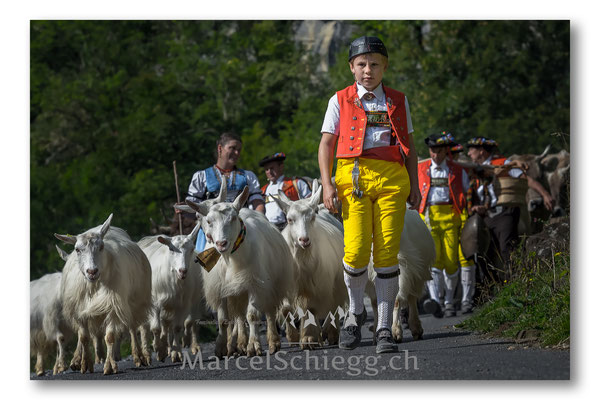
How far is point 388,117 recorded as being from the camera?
685 cm

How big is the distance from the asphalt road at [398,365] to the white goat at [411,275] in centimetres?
84

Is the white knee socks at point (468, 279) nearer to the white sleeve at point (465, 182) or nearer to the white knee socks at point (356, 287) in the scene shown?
the white sleeve at point (465, 182)

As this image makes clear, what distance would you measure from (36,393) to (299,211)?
2.79 meters

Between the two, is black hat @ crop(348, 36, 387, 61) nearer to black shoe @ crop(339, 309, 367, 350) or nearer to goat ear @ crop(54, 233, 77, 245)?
black shoe @ crop(339, 309, 367, 350)

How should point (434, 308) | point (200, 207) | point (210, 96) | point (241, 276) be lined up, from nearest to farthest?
point (200, 207)
point (241, 276)
point (434, 308)
point (210, 96)

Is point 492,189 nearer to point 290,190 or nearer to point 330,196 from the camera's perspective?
point 290,190

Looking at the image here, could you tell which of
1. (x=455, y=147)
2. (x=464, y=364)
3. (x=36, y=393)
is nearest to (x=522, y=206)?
(x=455, y=147)

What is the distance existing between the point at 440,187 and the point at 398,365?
4841mm

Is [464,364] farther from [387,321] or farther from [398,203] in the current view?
[398,203]

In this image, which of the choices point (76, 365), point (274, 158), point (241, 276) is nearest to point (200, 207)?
point (241, 276)

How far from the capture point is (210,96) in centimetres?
1755

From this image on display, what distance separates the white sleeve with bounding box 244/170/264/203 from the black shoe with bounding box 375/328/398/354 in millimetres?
2730

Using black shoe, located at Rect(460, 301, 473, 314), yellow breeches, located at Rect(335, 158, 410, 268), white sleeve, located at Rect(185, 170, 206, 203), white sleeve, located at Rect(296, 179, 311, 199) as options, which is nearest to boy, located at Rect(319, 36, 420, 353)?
Result: yellow breeches, located at Rect(335, 158, 410, 268)

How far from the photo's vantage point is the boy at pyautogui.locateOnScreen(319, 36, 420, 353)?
6766 mm
